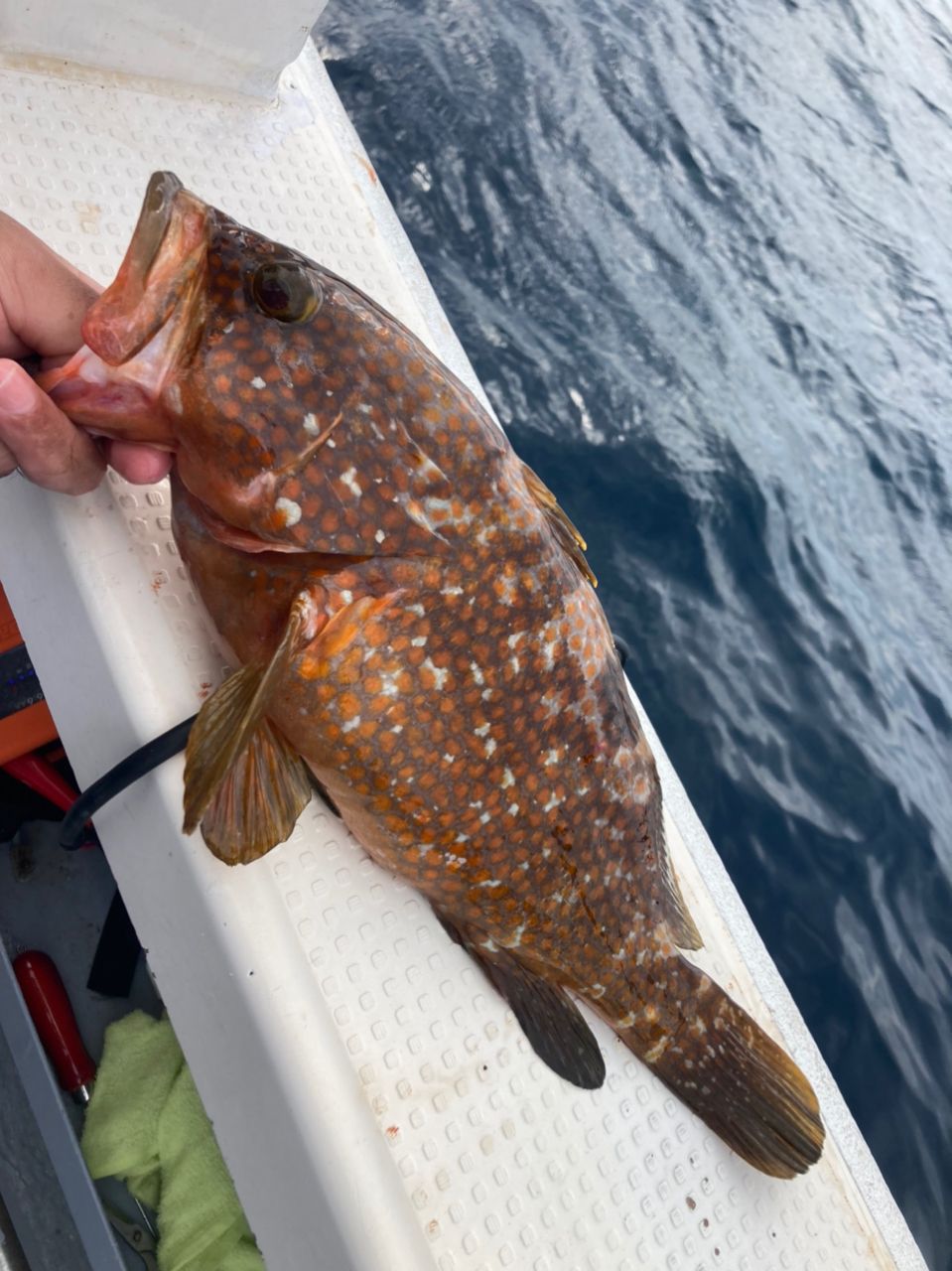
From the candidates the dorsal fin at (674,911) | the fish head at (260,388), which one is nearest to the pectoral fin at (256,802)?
the fish head at (260,388)

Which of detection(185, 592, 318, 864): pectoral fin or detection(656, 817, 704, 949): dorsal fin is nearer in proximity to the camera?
detection(185, 592, 318, 864): pectoral fin

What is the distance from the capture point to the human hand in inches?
65.4

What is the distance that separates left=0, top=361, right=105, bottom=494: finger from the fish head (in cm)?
7

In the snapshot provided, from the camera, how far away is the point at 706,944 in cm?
288

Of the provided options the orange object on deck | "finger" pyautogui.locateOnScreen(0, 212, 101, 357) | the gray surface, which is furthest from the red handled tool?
"finger" pyautogui.locateOnScreen(0, 212, 101, 357)

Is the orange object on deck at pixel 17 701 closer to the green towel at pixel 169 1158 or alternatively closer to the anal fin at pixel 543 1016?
the green towel at pixel 169 1158

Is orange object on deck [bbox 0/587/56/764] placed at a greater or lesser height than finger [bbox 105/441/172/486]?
lesser

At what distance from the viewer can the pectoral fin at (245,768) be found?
1707 mm

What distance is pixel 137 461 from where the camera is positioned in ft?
6.32

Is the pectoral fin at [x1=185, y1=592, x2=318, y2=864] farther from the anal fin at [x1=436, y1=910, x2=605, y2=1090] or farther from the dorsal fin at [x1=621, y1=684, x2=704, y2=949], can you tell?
the dorsal fin at [x1=621, y1=684, x2=704, y2=949]

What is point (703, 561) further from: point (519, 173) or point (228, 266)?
point (228, 266)

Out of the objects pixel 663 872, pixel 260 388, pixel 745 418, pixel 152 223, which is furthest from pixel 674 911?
pixel 745 418

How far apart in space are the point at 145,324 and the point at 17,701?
1374 millimetres

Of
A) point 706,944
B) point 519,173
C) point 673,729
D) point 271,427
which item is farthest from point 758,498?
point 271,427
